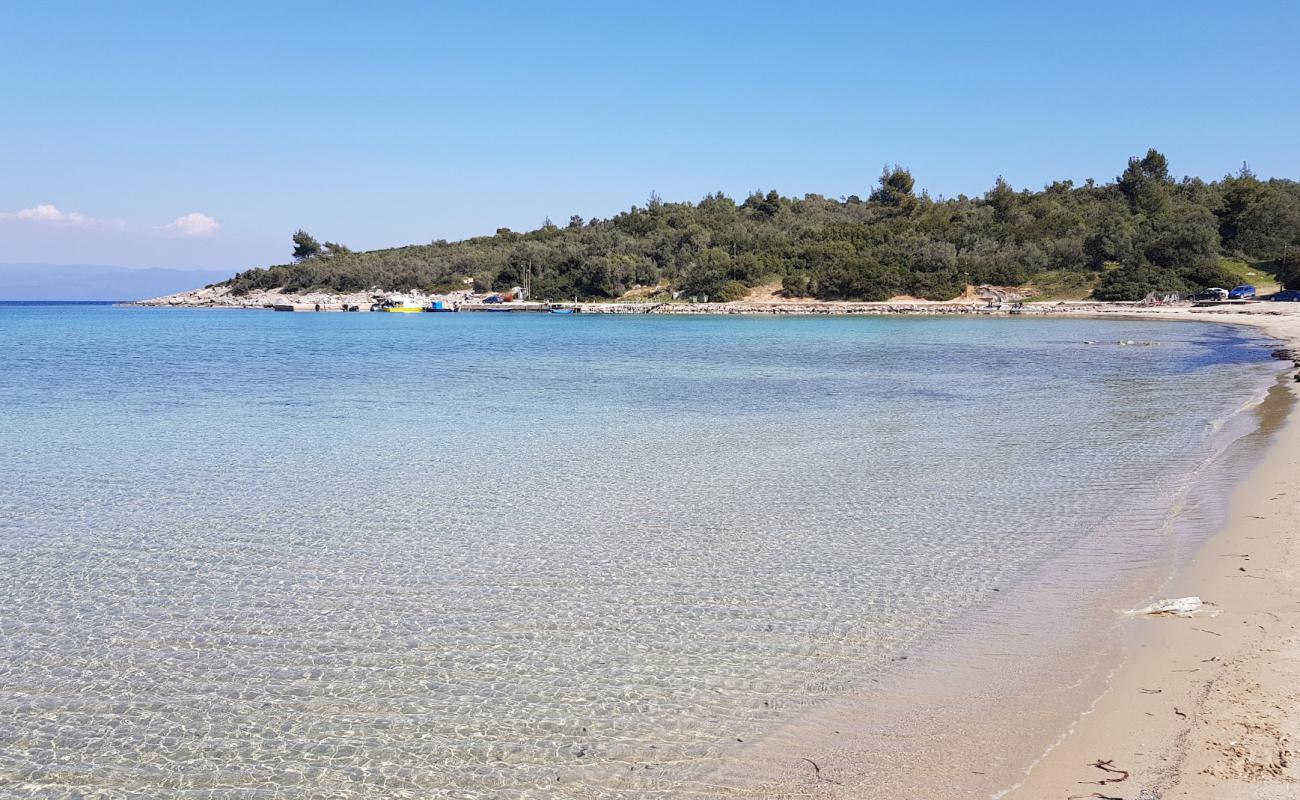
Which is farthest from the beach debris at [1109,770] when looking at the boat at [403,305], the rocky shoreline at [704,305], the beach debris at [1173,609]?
the boat at [403,305]

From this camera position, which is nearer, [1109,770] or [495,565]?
[1109,770]

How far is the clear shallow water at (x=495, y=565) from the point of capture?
463cm

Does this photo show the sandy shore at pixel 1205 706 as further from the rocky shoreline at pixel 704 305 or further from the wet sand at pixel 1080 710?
the rocky shoreline at pixel 704 305

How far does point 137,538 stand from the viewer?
845 centimetres

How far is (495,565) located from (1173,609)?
511 cm

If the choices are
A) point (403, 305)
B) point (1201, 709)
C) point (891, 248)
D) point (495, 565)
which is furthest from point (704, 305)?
point (1201, 709)

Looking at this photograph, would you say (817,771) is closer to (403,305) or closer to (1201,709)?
(1201,709)

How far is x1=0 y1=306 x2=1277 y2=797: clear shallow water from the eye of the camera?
4633mm

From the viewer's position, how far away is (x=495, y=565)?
7.68m

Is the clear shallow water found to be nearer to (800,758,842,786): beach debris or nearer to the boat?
(800,758,842,786): beach debris

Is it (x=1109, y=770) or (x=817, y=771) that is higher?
(x=1109, y=770)

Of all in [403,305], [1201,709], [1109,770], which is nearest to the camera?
[1109,770]

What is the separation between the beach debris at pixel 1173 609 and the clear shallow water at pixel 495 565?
1.14 metres

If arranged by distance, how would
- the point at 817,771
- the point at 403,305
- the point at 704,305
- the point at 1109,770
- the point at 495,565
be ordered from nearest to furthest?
the point at 1109,770 → the point at 817,771 → the point at 495,565 → the point at 704,305 → the point at 403,305
